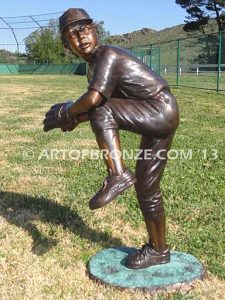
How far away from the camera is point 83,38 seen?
271cm

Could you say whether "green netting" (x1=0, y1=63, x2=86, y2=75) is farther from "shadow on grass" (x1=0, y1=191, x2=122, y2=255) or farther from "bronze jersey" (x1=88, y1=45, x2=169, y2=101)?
"bronze jersey" (x1=88, y1=45, x2=169, y2=101)

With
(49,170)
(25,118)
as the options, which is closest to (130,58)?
(49,170)

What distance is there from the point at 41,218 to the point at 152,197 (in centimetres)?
154

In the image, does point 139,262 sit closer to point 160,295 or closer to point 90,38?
point 160,295

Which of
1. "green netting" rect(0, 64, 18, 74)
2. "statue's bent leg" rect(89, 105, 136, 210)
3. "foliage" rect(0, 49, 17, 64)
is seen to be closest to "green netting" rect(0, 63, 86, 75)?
"green netting" rect(0, 64, 18, 74)

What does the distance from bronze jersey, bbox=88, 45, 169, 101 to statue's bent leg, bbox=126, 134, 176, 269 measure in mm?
310

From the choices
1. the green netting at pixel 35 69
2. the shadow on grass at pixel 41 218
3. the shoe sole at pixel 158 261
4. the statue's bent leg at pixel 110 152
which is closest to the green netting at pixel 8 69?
the green netting at pixel 35 69

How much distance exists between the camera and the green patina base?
2.90m

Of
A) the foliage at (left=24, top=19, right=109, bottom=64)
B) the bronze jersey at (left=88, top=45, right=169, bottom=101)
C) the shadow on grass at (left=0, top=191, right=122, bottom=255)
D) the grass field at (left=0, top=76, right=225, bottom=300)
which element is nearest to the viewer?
the bronze jersey at (left=88, top=45, right=169, bottom=101)

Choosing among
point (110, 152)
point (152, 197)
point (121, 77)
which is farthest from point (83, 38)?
point (152, 197)

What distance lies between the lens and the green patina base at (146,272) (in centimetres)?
290

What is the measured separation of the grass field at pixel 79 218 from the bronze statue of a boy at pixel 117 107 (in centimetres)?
78

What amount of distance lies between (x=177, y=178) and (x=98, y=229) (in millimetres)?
1821

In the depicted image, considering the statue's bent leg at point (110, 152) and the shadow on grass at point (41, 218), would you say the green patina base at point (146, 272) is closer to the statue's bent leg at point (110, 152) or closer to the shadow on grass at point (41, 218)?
the shadow on grass at point (41, 218)
